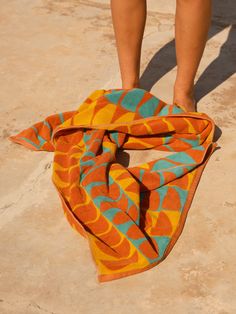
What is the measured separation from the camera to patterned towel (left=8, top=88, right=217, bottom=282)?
5.06 ft

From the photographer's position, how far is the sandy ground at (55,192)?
57.2 inches

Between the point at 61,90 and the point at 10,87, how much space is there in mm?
221

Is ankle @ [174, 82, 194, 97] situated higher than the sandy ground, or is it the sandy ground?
ankle @ [174, 82, 194, 97]

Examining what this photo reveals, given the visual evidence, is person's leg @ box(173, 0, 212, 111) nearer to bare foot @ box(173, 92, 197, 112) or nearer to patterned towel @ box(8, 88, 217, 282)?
bare foot @ box(173, 92, 197, 112)

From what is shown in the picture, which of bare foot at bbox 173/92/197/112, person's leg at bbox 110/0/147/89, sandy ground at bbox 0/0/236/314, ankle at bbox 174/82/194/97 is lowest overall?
sandy ground at bbox 0/0/236/314

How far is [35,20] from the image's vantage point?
2896mm

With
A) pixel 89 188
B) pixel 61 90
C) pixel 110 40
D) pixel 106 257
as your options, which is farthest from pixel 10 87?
pixel 106 257

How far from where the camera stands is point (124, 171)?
1.74m

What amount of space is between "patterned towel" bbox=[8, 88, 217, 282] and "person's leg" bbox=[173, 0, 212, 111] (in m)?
0.12

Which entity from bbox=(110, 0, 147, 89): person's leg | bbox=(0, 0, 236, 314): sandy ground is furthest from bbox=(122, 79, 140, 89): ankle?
bbox=(0, 0, 236, 314): sandy ground

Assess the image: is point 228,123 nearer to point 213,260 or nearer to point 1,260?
point 213,260

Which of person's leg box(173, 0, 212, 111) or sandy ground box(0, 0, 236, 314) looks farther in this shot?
person's leg box(173, 0, 212, 111)

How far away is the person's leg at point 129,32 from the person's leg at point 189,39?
0.52 ft

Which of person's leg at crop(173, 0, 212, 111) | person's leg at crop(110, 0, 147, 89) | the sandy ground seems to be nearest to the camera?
the sandy ground
